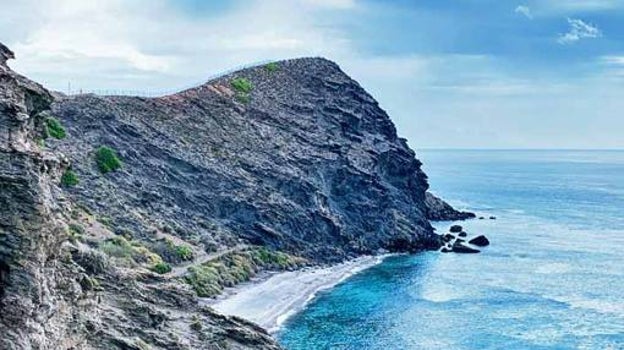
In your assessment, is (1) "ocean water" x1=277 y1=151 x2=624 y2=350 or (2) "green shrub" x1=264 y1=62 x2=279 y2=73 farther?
(2) "green shrub" x1=264 y1=62 x2=279 y2=73

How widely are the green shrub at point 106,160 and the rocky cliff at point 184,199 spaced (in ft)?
0.69

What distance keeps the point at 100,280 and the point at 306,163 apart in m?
87.3

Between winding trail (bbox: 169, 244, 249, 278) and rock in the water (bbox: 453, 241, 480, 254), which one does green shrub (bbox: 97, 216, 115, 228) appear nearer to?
winding trail (bbox: 169, 244, 249, 278)

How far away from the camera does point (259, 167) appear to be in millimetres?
125188

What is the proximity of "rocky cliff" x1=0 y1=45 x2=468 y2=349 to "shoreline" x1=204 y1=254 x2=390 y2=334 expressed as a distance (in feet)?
7.87

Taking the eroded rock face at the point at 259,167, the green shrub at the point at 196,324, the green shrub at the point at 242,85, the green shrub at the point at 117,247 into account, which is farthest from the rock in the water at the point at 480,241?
the green shrub at the point at 196,324

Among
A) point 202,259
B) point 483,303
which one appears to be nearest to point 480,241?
point 483,303

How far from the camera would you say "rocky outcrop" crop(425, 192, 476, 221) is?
566ft

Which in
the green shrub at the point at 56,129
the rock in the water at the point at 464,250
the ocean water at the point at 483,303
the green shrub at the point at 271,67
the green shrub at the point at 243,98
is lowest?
the ocean water at the point at 483,303

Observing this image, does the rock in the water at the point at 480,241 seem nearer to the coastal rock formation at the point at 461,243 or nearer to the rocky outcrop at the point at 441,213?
the coastal rock formation at the point at 461,243

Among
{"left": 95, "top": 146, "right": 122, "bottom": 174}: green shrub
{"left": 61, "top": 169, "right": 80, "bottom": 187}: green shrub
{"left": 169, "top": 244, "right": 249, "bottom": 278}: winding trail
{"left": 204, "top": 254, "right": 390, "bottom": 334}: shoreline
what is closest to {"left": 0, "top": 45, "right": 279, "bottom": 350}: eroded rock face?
{"left": 204, "top": 254, "right": 390, "bottom": 334}: shoreline

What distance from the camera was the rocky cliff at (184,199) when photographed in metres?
31.3

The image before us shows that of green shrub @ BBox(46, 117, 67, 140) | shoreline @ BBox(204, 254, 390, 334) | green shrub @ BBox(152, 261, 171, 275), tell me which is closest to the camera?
shoreline @ BBox(204, 254, 390, 334)

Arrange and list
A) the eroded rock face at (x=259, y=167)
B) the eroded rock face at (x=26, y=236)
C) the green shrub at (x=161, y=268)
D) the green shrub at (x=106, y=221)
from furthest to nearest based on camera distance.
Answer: the eroded rock face at (x=259, y=167) < the green shrub at (x=106, y=221) < the green shrub at (x=161, y=268) < the eroded rock face at (x=26, y=236)
